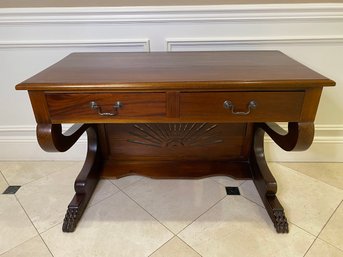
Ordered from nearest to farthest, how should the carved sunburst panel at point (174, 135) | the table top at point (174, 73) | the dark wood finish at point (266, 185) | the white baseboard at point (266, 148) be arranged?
the table top at point (174, 73) → the dark wood finish at point (266, 185) → the carved sunburst panel at point (174, 135) → the white baseboard at point (266, 148)

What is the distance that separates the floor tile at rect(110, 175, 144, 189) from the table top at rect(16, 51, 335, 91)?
725mm

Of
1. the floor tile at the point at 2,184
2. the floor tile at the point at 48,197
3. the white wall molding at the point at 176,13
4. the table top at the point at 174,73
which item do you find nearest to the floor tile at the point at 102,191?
the floor tile at the point at 48,197

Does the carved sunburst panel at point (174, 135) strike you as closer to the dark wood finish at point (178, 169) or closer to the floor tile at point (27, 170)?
the dark wood finish at point (178, 169)

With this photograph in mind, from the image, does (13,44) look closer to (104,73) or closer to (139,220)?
(104,73)

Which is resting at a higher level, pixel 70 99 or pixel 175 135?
pixel 70 99

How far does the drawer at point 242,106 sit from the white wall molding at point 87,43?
23.8 inches

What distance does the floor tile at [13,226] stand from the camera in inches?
42.3

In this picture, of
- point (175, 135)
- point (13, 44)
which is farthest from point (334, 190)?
point (13, 44)

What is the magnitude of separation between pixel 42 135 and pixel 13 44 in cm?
77

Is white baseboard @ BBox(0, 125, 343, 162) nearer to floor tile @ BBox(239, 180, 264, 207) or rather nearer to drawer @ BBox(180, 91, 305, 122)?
floor tile @ BBox(239, 180, 264, 207)

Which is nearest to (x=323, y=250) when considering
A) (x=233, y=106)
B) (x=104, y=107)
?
(x=233, y=106)

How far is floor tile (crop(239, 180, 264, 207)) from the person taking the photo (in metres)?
1.29

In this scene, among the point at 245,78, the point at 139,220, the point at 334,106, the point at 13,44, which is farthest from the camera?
the point at 334,106

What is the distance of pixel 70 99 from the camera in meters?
0.87
